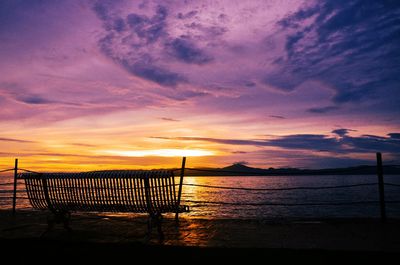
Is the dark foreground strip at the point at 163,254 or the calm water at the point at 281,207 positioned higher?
the dark foreground strip at the point at 163,254

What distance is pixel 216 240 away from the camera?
5234 millimetres

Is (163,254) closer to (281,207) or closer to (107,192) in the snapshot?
(107,192)

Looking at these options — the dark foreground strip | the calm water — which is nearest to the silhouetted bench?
the dark foreground strip

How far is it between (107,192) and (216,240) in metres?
2.06

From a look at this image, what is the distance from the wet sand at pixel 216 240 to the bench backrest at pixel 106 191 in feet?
1.64

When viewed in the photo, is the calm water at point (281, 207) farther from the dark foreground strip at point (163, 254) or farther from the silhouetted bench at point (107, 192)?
the dark foreground strip at point (163, 254)

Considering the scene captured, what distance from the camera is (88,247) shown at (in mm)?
4973

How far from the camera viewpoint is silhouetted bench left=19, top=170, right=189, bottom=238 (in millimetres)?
5508

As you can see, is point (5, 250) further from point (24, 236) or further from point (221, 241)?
point (221, 241)

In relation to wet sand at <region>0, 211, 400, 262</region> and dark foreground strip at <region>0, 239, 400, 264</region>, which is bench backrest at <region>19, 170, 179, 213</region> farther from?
dark foreground strip at <region>0, 239, 400, 264</region>

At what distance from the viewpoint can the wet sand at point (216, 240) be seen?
447 centimetres

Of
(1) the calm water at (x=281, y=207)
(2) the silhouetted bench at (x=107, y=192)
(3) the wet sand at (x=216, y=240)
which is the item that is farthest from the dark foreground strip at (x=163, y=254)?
(1) the calm water at (x=281, y=207)

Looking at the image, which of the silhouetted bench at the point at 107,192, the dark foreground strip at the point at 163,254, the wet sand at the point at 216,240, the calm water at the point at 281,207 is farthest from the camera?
the calm water at the point at 281,207

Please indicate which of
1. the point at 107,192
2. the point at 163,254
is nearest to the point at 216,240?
the point at 163,254
